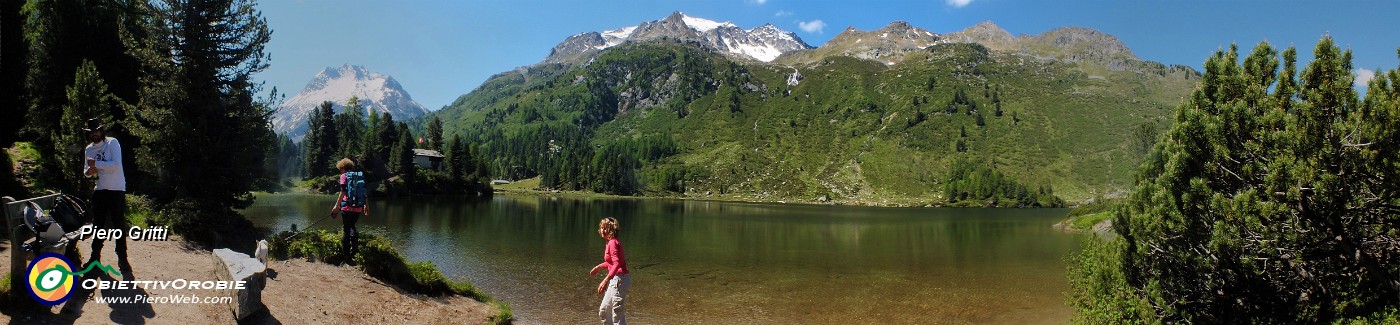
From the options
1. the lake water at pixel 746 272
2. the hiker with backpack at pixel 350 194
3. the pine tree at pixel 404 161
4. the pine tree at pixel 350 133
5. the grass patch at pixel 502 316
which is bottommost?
the lake water at pixel 746 272

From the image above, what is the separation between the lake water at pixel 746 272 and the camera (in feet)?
74.4

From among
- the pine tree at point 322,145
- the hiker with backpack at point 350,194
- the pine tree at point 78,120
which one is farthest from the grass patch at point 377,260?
the pine tree at point 322,145

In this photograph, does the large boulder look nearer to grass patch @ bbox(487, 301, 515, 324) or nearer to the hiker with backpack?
the hiker with backpack

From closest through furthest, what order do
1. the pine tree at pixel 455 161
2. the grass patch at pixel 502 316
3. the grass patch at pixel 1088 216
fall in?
the grass patch at pixel 502 316 < the grass patch at pixel 1088 216 < the pine tree at pixel 455 161

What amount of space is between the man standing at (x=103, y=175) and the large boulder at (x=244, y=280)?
6.32 feet

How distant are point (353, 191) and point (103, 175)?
17.8 ft

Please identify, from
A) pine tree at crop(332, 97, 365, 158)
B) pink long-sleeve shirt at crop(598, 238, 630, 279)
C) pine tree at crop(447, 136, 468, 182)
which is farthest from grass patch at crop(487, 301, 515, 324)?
pine tree at crop(447, 136, 468, 182)

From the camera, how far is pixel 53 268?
28.8 ft

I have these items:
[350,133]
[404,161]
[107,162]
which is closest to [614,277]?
[107,162]

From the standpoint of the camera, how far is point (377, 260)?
57.0 ft

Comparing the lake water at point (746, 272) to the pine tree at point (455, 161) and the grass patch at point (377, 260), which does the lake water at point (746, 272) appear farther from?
the pine tree at point (455, 161)

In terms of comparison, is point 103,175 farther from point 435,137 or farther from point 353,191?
point 435,137

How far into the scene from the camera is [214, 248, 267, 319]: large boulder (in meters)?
10.9

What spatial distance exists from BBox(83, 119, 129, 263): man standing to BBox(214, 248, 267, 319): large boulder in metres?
1.93
